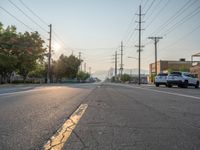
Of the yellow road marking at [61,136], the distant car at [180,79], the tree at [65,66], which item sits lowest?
the yellow road marking at [61,136]

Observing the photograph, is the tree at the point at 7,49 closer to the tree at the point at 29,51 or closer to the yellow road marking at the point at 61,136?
the tree at the point at 29,51

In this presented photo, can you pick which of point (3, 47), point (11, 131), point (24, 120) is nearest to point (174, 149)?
point (11, 131)

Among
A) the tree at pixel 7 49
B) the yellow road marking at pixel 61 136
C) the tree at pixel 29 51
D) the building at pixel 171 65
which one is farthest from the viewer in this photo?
the building at pixel 171 65

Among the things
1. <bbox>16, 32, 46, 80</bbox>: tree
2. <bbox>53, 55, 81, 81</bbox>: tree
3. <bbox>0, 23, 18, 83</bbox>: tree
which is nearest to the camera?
<bbox>0, 23, 18, 83</bbox>: tree

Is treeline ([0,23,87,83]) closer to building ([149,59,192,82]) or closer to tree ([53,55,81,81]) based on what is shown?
tree ([53,55,81,81])

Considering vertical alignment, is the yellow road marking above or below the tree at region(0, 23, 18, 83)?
below

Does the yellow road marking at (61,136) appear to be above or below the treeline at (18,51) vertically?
below

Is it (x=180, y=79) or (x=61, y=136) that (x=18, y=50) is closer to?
(x=180, y=79)

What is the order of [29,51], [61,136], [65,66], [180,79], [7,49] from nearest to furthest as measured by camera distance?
[61,136], [180,79], [7,49], [29,51], [65,66]

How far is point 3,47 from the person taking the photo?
56500mm

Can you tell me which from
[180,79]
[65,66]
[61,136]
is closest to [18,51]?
[180,79]

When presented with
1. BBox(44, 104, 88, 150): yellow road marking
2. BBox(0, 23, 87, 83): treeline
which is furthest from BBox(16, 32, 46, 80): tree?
BBox(44, 104, 88, 150): yellow road marking

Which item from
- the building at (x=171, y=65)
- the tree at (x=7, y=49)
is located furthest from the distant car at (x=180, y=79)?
the building at (x=171, y=65)

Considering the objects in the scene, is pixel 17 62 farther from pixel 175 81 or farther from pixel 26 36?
pixel 175 81
